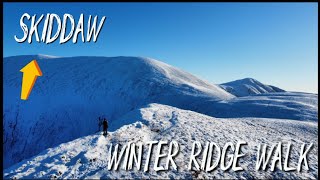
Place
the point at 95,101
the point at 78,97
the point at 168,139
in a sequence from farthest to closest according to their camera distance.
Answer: the point at 78,97, the point at 95,101, the point at 168,139

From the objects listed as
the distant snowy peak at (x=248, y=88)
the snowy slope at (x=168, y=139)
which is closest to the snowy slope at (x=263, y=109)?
the snowy slope at (x=168, y=139)

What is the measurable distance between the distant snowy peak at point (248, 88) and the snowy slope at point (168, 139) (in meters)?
115

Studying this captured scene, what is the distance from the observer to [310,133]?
3123 cm

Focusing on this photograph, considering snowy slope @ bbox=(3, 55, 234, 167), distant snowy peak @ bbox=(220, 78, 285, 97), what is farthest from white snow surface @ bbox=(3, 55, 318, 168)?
distant snowy peak @ bbox=(220, 78, 285, 97)

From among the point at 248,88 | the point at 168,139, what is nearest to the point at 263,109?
the point at 168,139

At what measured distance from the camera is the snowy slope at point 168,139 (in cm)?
1612

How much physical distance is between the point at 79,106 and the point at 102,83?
13418 mm

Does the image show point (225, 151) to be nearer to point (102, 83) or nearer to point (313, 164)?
point (313, 164)

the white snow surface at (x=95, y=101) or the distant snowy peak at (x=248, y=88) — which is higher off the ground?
the distant snowy peak at (x=248, y=88)

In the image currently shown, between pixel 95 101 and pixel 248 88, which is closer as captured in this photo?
pixel 95 101

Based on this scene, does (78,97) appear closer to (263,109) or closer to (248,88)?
(263,109)

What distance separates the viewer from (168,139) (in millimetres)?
22141

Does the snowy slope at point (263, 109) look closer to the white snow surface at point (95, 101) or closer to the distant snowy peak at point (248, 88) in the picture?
the white snow surface at point (95, 101)

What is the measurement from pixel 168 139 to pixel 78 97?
1912 inches
